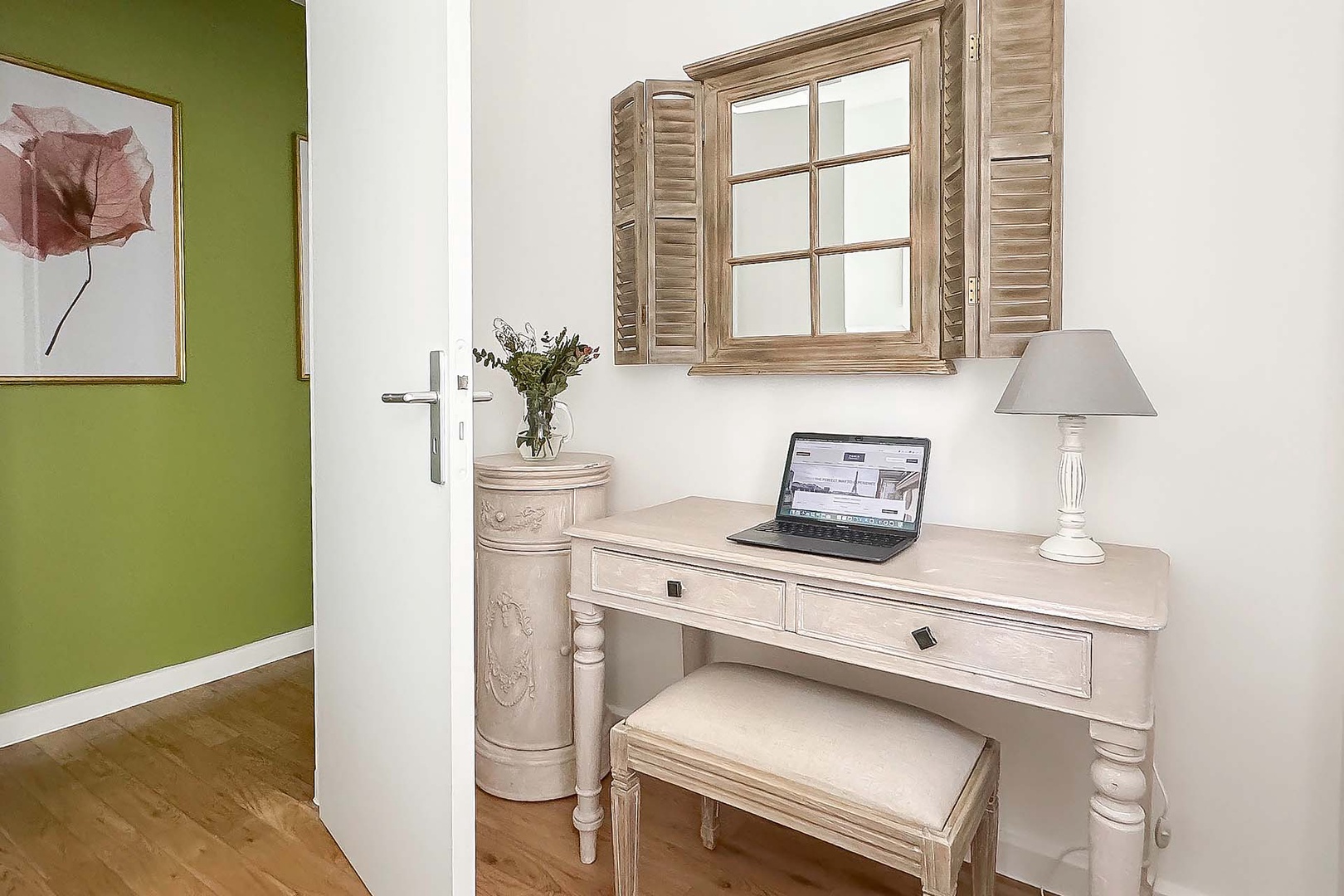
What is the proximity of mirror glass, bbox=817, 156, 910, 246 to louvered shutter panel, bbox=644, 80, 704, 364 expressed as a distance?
366 millimetres

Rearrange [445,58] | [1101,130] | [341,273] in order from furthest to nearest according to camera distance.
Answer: [341,273] → [1101,130] → [445,58]

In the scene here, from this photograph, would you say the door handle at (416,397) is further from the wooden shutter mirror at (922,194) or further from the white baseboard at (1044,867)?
the white baseboard at (1044,867)

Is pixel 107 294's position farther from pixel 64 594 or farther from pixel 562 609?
pixel 562 609

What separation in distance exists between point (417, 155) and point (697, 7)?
3.77 feet

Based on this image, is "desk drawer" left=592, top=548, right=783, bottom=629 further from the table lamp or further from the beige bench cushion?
the table lamp

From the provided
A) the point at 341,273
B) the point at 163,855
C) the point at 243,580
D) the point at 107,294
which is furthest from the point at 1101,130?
the point at 243,580

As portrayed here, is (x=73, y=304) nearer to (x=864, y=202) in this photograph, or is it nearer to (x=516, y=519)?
(x=516, y=519)

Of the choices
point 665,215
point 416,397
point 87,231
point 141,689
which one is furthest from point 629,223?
point 141,689

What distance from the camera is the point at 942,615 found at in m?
1.30

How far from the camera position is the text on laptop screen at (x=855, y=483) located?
1.67m

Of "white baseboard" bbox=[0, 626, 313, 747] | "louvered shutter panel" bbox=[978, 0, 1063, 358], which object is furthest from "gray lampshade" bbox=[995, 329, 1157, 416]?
"white baseboard" bbox=[0, 626, 313, 747]

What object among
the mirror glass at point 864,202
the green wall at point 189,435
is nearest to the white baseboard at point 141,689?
the green wall at point 189,435

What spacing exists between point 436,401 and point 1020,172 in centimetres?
123

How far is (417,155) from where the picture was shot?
4.44 ft
